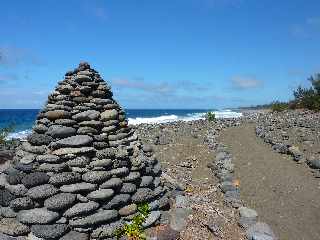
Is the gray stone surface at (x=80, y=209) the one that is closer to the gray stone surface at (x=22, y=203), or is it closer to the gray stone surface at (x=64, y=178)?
the gray stone surface at (x=64, y=178)

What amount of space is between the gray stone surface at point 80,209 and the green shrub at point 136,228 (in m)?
0.70

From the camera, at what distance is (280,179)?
577 inches

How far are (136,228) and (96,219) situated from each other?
2.76 feet

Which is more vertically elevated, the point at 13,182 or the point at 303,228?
the point at 13,182

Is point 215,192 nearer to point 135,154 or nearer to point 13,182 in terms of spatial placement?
point 135,154

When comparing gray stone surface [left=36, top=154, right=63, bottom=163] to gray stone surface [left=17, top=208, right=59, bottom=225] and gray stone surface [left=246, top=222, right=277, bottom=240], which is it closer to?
gray stone surface [left=17, top=208, right=59, bottom=225]

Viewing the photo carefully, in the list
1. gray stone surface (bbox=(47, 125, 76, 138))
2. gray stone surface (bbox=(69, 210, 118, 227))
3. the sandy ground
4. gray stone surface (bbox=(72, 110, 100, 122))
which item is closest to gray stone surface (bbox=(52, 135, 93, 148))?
gray stone surface (bbox=(47, 125, 76, 138))

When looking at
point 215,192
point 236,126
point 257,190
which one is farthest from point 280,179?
point 236,126

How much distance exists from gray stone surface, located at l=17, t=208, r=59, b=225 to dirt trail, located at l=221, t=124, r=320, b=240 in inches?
208

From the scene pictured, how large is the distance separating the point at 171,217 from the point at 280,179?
19.2 feet

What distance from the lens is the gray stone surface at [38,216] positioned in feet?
27.9

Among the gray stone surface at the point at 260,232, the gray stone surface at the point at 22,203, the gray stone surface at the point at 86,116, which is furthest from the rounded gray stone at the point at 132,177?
the gray stone surface at the point at 260,232

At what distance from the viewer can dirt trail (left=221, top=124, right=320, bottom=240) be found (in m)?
11.4

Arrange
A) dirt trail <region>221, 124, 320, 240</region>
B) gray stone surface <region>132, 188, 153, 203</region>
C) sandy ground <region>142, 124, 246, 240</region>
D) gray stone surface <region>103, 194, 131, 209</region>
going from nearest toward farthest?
gray stone surface <region>103, 194, 131, 209</region>
gray stone surface <region>132, 188, 153, 203</region>
sandy ground <region>142, 124, 246, 240</region>
dirt trail <region>221, 124, 320, 240</region>
